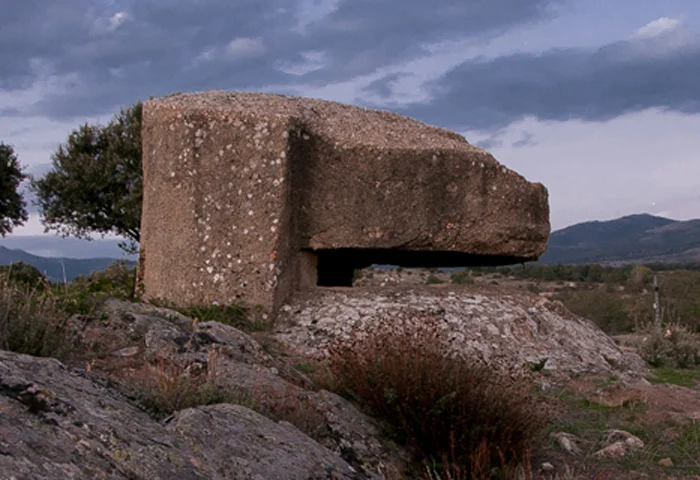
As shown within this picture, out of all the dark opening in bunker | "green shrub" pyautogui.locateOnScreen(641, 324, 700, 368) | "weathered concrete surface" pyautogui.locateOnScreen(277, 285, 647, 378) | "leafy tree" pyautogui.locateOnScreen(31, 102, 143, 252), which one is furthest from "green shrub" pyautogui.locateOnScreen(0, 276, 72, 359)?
"leafy tree" pyautogui.locateOnScreen(31, 102, 143, 252)

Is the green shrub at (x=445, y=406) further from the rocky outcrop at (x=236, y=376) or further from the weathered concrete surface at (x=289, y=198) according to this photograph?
the weathered concrete surface at (x=289, y=198)

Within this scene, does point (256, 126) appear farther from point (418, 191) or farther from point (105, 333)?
point (105, 333)

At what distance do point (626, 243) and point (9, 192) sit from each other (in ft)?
436

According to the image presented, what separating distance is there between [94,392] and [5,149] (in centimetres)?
2098

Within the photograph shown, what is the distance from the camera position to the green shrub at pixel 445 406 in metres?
4.95

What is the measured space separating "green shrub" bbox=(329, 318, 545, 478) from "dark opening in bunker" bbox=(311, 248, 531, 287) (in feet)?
11.8

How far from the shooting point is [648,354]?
11.5 m

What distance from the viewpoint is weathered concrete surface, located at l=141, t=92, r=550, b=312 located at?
8.69 m

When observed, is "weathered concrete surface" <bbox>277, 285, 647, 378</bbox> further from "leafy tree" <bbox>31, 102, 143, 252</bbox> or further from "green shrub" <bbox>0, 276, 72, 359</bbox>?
"leafy tree" <bbox>31, 102, 143, 252</bbox>

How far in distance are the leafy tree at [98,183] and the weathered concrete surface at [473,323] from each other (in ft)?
39.8

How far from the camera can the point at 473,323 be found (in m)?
8.56

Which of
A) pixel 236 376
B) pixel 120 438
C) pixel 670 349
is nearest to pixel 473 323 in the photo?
pixel 236 376

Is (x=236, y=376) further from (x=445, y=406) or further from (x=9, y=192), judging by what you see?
(x=9, y=192)

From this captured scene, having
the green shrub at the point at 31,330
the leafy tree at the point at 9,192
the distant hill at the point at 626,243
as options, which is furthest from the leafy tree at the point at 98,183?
the distant hill at the point at 626,243
